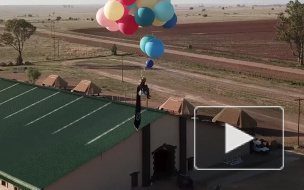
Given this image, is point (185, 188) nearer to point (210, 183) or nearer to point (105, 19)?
point (210, 183)

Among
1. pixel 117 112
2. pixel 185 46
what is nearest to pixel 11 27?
pixel 185 46

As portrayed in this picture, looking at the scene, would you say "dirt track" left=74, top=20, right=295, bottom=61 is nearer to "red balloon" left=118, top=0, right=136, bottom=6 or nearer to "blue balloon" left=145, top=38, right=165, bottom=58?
"blue balloon" left=145, top=38, right=165, bottom=58

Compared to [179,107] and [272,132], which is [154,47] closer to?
[179,107]

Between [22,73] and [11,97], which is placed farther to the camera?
[22,73]

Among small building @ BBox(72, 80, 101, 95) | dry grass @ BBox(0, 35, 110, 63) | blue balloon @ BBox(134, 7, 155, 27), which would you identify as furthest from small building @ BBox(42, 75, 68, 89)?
dry grass @ BBox(0, 35, 110, 63)

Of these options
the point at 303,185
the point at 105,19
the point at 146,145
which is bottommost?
the point at 303,185

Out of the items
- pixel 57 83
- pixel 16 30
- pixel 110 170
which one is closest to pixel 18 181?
pixel 110 170

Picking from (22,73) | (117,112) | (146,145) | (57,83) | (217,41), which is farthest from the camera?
(217,41)

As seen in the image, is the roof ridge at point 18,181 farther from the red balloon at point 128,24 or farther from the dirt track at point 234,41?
the dirt track at point 234,41
